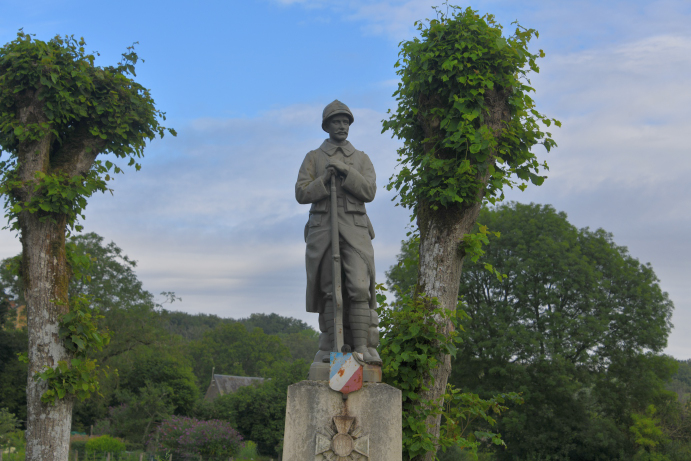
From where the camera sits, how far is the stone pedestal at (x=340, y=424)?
4.64 meters

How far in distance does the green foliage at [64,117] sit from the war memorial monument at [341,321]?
212 inches

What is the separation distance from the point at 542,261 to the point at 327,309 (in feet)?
59.8

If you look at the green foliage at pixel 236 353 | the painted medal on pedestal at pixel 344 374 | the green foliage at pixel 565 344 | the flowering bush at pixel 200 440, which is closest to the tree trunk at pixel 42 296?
the painted medal on pedestal at pixel 344 374

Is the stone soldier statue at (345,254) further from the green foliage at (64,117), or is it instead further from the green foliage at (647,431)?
the green foliage at (647,431)

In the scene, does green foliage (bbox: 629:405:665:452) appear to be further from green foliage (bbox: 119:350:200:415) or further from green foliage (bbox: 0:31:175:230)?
green foliage (bbox: 119:350:200:415)

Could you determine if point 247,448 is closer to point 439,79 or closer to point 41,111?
point 41,111

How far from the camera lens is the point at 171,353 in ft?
105

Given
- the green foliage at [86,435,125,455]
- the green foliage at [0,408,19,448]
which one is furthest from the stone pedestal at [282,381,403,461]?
the green foliage at [86,435,125,455]

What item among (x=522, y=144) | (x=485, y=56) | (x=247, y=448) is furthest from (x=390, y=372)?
(x=247, y=448)

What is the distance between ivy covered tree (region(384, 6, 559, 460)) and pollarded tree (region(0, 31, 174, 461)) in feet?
16.9

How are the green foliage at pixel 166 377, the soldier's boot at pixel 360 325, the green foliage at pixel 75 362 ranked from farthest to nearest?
1. the green foliage at pixel 166 377
2. the green foliage at pixel 75 362
3. the soldier's boot at pixel 360 325

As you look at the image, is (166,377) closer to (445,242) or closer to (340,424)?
(445,242)

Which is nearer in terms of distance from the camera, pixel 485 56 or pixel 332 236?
pixel 332 236

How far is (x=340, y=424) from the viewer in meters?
4.68
